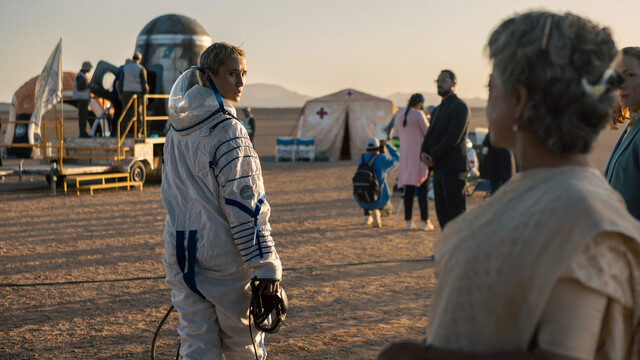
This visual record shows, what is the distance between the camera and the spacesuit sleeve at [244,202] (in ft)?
8.65

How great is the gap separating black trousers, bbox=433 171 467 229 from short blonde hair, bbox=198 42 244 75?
3.83m

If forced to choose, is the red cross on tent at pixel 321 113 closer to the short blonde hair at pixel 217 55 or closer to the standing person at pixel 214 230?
the short blonde hair at pixel 217 55

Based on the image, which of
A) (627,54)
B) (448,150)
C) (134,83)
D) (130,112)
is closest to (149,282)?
(448,150)

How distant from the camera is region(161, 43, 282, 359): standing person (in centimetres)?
265

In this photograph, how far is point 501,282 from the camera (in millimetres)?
1161

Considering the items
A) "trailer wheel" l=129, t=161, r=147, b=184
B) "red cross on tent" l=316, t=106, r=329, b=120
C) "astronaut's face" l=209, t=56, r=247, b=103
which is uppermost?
"red cross on tent" l=316, t=106, r=329, b=120

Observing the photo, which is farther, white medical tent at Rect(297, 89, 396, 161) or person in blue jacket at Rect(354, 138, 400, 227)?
white medical tent at Rect(297, 89, 396, 161)

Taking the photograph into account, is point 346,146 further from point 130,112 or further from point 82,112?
point 130,112

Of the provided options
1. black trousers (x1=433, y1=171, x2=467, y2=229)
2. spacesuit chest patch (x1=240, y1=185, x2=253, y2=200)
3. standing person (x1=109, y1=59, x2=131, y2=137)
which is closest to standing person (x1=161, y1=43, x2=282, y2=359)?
spacesuit chest patch (x1=240, y1=185, x2=253, y2=200)

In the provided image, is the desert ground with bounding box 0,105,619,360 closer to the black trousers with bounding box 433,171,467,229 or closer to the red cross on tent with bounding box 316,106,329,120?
the black trousers with bounding box 433,171,467,229

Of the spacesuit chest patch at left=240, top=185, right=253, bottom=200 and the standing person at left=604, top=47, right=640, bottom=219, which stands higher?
the standing person at left=604, top=47, right=640, bottom=219

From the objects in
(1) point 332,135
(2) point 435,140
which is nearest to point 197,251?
(2) point 435,140

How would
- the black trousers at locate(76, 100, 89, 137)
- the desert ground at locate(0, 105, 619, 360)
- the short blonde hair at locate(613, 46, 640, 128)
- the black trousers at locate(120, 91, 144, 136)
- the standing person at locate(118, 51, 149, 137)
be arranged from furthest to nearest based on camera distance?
1. the black trousers at locate(76, 100, 89, 137)
2. the black trousers at locate(120, 91, 144, 136)
3. the standing person at locate(118, 51, 149, 137)
4. the desert ground at locate(0, 105, 619, 360)
5. the short blonde hair at locate(613, 46, 640, 128)

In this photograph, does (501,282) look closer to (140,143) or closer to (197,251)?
(197,251)
